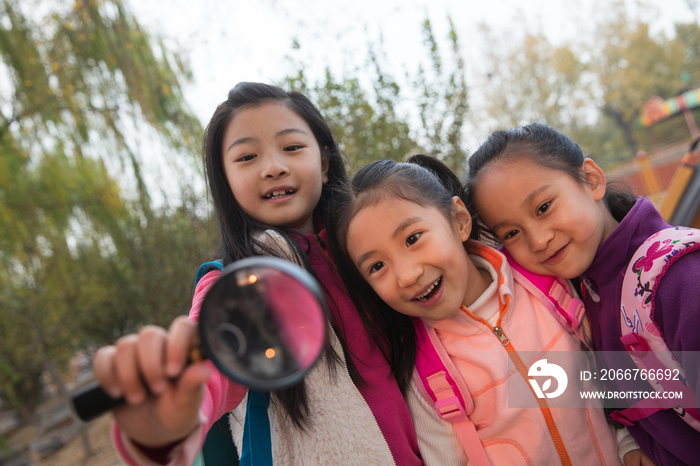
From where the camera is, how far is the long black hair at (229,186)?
5.24 feet

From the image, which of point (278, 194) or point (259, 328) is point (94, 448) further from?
point (259, 328)

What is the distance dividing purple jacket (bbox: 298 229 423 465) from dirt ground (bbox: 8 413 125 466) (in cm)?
639

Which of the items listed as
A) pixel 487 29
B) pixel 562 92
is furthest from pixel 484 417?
pixel 562 92

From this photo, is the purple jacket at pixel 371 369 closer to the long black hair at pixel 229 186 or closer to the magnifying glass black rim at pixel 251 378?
the long black hair at pixel 229 186

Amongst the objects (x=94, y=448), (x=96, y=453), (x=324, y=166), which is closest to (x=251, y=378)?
(x=324, y=166)

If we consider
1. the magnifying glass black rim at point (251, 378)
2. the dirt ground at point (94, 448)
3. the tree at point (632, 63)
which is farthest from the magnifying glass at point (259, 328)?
the tree at point (632, 63)

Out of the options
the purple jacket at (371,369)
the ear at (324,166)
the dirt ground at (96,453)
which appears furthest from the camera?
the dirt ground at (96,453)

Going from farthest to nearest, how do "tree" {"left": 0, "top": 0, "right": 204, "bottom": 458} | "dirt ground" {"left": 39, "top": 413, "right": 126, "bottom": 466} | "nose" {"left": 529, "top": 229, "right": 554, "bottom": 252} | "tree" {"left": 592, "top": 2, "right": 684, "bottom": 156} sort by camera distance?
"tree" {"left": 592, "top": 2, "right": 684, "bottom": 156}
"dirt ground" {"left": 39, "top": 413, "right": 126, "bottom": 466}
"tree" {"left": 0, "top": 0, "right": 204, "bottom": 458}
"nose" {"left": 529, "top": 229, "right": 554, "bottom": 252}

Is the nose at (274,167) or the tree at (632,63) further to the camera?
the tree at (632,63)

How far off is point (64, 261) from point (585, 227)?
24.5 ft

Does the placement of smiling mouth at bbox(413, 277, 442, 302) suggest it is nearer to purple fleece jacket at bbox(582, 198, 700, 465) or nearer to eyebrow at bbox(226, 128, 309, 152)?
purple fleece jacket at bbox(582, 198, 700, 465)

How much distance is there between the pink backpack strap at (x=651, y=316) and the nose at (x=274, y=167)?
1.23 meters

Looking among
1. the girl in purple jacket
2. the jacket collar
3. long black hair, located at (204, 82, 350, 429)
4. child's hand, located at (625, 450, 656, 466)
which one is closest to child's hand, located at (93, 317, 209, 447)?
long black hair, located at (204, 82, 350, 429)

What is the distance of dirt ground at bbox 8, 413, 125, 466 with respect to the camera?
6812 mm
